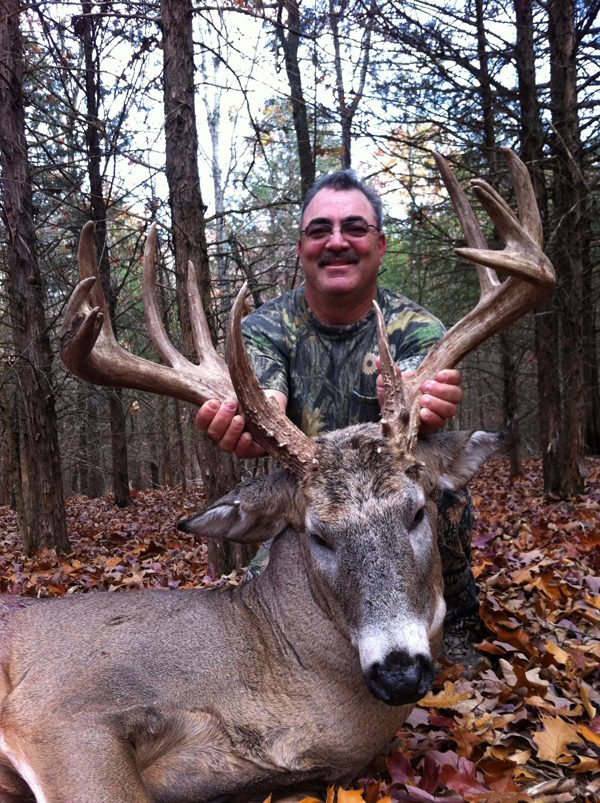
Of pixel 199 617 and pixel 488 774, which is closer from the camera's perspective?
pixel 488 774

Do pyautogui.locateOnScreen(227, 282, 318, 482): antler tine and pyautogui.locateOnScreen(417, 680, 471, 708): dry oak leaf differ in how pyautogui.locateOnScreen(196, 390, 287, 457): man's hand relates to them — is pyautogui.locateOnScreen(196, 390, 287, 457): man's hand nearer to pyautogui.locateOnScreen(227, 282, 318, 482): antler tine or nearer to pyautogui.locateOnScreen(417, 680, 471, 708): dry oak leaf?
pyautogui.locateOnScreen(227, 282, 318, 482): antler tine

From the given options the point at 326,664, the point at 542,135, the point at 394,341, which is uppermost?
the point at 542,135

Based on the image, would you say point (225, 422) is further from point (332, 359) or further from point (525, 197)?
point (525, 197)

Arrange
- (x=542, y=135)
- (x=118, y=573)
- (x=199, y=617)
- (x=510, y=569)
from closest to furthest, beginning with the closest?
(x=199, y=617), (x=510, y=569), (x=118, y=573), (x=542, y=135)

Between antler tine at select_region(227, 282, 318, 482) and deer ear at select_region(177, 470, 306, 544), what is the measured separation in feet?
0.60

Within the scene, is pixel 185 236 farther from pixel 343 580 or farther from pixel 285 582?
pixel 343 580

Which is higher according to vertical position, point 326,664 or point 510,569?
point 326,664

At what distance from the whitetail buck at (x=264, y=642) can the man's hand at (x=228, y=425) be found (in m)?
0.31

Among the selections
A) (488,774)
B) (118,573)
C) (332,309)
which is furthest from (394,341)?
(118,573)

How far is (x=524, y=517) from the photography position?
27.8 ft

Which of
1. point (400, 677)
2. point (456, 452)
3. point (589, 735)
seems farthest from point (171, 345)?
point (589, 735)

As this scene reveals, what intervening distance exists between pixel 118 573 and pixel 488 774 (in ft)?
15.1

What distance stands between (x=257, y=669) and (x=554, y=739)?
1395 mm

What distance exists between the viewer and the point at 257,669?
9.66 ft
